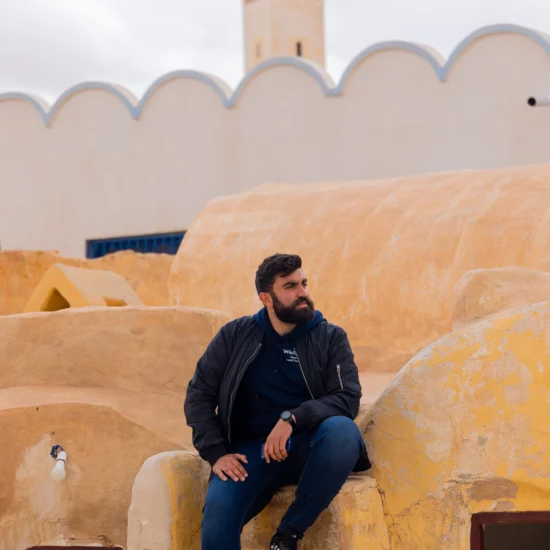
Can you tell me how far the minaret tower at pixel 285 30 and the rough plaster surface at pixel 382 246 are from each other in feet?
37.8

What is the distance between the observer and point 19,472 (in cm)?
625

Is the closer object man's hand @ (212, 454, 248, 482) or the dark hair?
man's hand @ (212, 454, 248, 482)

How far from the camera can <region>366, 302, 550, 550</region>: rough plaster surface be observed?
373 cm

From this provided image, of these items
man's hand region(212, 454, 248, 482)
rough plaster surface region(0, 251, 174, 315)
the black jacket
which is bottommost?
man's hand region(212, 454, 248, 482)

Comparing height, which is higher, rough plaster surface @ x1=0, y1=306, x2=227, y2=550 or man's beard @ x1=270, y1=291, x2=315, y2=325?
man's beard @ x1=270, y1=291, x2=315, y2=325

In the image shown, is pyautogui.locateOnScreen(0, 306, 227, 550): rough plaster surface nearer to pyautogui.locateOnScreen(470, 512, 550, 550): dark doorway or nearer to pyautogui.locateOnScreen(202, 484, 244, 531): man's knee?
pyautogui.locateOnScreen(470, 512, 550, 550): dark doorway

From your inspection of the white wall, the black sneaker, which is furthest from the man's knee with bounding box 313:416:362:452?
the white wall

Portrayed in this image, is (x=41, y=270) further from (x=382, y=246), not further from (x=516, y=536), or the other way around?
(x=516, y=536)

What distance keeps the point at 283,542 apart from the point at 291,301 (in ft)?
2.98

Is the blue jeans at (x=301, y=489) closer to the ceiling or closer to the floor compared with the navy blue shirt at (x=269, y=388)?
closer to the floor

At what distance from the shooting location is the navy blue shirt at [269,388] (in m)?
3.79

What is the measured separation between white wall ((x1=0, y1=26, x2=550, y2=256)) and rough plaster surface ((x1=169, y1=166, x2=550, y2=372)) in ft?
14.4

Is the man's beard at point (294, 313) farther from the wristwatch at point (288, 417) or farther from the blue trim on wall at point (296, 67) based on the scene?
the blue trim on wall at point (296, 67)

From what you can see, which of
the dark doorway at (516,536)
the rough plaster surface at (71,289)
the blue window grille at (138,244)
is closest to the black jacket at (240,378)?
the dark doorway at (516,536)
